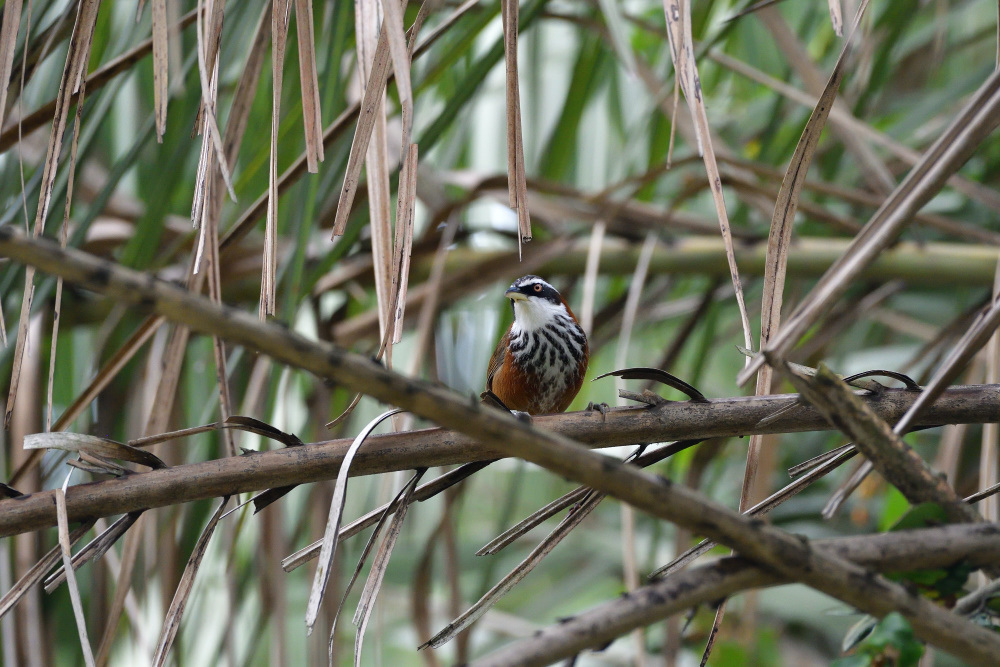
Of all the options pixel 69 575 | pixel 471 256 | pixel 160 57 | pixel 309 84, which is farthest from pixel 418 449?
pixel 471 256

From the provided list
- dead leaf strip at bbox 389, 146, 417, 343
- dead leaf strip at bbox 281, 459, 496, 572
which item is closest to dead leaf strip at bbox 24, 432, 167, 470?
dead leaf strip at bbox 281, 459, 496, 572

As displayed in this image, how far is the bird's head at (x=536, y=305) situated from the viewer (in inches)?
155

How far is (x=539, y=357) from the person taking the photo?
400 centimetres

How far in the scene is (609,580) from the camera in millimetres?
5129

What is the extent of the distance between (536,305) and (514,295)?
41 cm

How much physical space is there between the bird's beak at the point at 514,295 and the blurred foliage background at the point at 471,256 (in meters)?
0.08

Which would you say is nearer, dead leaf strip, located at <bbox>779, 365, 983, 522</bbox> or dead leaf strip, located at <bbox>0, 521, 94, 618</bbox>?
dead leaf strip, located at <bbox>779, 365, 983, 522</bbox>

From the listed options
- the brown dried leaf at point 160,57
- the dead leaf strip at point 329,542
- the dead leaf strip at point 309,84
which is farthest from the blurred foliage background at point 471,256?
the dead leaf strip at point 329,542

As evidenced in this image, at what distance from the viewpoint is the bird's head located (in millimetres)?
3941

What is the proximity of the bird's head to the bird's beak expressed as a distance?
5cm

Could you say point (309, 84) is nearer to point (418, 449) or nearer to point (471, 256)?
point (418, 449)

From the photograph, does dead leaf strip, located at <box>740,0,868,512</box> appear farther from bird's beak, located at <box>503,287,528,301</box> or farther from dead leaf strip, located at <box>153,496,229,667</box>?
bird's beak, located at <box>503,287,528,301</box>

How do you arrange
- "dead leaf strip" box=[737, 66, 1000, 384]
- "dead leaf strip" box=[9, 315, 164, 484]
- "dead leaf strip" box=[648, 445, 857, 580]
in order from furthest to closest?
"dead leaf strip" box=[9, 315, 164, 484] → "dead leaf strip" box=[648, 445, 857, 580] → "dead leaf strip" box=[737, 66, 1000, 384]

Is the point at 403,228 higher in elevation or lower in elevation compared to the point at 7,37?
lower
